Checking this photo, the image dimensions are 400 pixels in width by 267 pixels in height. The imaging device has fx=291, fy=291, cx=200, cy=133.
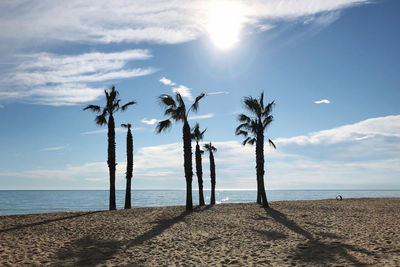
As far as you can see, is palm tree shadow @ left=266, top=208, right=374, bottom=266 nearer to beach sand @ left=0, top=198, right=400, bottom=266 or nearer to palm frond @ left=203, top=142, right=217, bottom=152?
beach sand @ left=0, top=198, right=400, bottom=266

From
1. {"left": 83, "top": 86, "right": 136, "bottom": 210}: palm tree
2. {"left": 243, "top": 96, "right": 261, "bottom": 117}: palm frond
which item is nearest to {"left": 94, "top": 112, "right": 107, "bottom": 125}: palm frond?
{"left": 83, "top": 86, "right": 136, "bottom": 210}: palm tree

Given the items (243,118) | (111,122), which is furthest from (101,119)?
(243,118)

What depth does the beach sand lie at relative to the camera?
9.48 meters

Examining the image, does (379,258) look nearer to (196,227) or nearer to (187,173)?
(196,227)

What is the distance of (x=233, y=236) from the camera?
13.3 m

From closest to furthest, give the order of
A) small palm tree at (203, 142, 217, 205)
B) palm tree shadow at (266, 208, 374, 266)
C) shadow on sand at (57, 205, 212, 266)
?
palm tree shadow at (266, 208, 374, 266)
shadow on sand at (57, 205, 212, 266)
small palm tree at (203, 142, 217, 205)

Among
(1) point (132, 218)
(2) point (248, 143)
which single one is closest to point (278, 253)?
(1) point (132, 218)

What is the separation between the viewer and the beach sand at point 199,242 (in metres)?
9.48

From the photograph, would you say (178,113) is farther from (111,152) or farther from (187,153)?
(111,152)

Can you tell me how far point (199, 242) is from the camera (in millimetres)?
12344

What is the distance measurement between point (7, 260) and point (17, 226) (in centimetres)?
701

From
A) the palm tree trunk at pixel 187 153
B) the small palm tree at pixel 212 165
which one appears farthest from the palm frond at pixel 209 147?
the palm tree trunk at pixel 187 153

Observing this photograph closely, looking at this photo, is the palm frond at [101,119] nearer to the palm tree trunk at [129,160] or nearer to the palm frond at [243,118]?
the palm tree trunk at [129,160]

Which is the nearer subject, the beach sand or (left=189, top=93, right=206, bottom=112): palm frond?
the beach sand
